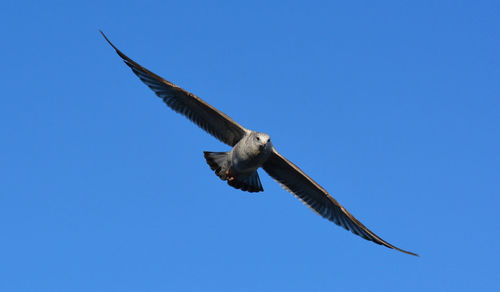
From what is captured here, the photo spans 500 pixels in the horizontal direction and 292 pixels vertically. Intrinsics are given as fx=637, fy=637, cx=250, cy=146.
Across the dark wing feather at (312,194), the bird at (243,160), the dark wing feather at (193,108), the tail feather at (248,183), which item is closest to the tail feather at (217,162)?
the bird at (243,160)

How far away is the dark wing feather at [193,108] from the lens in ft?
45.8

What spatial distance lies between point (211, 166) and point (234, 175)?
1.88ft

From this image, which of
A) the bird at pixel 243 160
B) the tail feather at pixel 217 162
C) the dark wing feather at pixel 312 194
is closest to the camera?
the bird at pixel 243 160

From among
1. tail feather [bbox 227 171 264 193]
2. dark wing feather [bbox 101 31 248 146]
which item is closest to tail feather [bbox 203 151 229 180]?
tail feather [bbox 227 171 264 193]

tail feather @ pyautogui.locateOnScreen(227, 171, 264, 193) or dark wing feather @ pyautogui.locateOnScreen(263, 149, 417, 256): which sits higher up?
dark wing feather @ pyautogui.locateOnScreen(263, 149, 417, 256)

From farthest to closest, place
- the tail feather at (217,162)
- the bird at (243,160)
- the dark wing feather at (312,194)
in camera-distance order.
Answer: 1. the tail feather at (217,162)
2. the dark wing feather at (312,194)
3. the bird at (243,160)

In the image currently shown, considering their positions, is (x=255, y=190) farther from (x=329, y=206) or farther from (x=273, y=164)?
(x=329, y=206)

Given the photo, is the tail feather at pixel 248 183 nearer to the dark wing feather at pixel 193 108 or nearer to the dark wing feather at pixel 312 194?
the dark wing feather at pixel 312 194

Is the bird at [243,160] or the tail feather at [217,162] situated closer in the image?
the bird at [243,160]

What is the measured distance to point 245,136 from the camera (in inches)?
554

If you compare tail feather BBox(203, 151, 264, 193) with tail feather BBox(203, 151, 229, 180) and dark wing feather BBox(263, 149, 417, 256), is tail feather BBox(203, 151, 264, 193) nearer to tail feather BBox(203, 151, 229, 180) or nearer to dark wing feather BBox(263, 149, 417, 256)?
tail feather BBox(203, 151, 229, 180)

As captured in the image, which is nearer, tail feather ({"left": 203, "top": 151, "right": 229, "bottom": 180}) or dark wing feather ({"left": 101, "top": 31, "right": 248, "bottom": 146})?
dark wing feather ({"left": 101, "top": 31, "right": 248, "bottom": 146})

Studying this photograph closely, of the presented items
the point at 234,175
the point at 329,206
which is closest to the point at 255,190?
the point at 234,175

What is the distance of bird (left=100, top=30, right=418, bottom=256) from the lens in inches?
547
